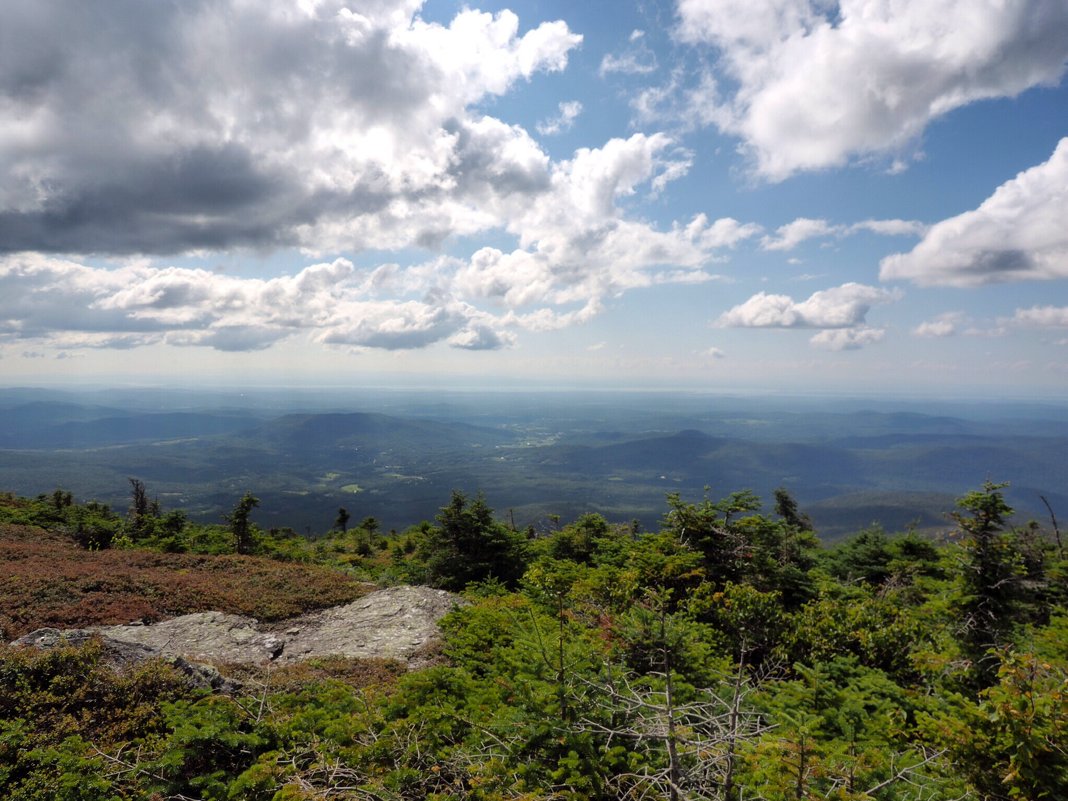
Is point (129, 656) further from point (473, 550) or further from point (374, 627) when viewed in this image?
point (473, 550)

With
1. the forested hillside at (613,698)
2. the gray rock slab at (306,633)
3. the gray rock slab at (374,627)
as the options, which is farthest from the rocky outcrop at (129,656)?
the gray rock slab at (374,627)

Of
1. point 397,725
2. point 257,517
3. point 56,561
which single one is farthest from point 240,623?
point 257,517

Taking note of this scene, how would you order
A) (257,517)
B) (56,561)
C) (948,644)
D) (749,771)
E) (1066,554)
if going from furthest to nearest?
1. (257,517)
2. (1066,554)
3. (56,561)
4. (948,644)
5. (749,771)

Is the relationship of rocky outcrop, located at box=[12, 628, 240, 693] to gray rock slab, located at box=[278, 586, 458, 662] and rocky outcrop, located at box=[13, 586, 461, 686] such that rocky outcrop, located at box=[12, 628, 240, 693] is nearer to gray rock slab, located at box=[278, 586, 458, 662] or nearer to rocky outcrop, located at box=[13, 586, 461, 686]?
rocky outcrop, located at box=[13, 586, 461, 686]

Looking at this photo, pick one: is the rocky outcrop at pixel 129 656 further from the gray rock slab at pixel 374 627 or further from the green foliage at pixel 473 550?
the green foliage at pixel 473 550

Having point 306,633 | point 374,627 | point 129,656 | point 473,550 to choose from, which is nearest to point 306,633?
point 306,633

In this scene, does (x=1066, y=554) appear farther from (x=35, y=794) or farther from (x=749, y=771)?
(x=35, y=794)

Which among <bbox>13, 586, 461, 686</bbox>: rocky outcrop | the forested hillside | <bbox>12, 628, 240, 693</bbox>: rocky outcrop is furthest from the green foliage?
<bbox>12, 628, 240, 693</bbox>: rocky outcrop
